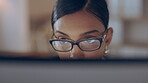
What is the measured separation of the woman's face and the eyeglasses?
0.04 feet

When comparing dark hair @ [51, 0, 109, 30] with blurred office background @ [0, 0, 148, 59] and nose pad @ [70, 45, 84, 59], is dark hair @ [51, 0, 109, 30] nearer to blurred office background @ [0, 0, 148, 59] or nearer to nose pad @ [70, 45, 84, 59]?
blurred office background @ [0, 0, 148, 59]

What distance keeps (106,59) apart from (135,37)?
0.48 feet

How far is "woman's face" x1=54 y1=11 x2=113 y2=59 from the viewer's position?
760 millimetres

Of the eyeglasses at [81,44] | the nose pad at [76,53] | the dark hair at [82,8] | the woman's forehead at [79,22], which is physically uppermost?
the dark hair at [82,8]

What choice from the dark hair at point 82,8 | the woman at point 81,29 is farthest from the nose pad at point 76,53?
the dark hair at point 82,8

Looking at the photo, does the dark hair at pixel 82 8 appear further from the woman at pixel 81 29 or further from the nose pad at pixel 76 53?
the nose pad at pixel 76 53

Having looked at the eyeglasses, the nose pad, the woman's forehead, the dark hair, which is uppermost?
the dark hair

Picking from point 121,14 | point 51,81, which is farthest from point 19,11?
point 121,14

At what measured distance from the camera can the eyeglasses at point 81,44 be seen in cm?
76

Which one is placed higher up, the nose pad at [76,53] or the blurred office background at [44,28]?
the blurred office background at [44,28]

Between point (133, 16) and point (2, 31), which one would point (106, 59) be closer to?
point (133, 16)

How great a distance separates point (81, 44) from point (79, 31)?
53 millimetres

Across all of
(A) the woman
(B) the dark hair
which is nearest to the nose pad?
(A) the woman

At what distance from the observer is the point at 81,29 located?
76 centimetres
